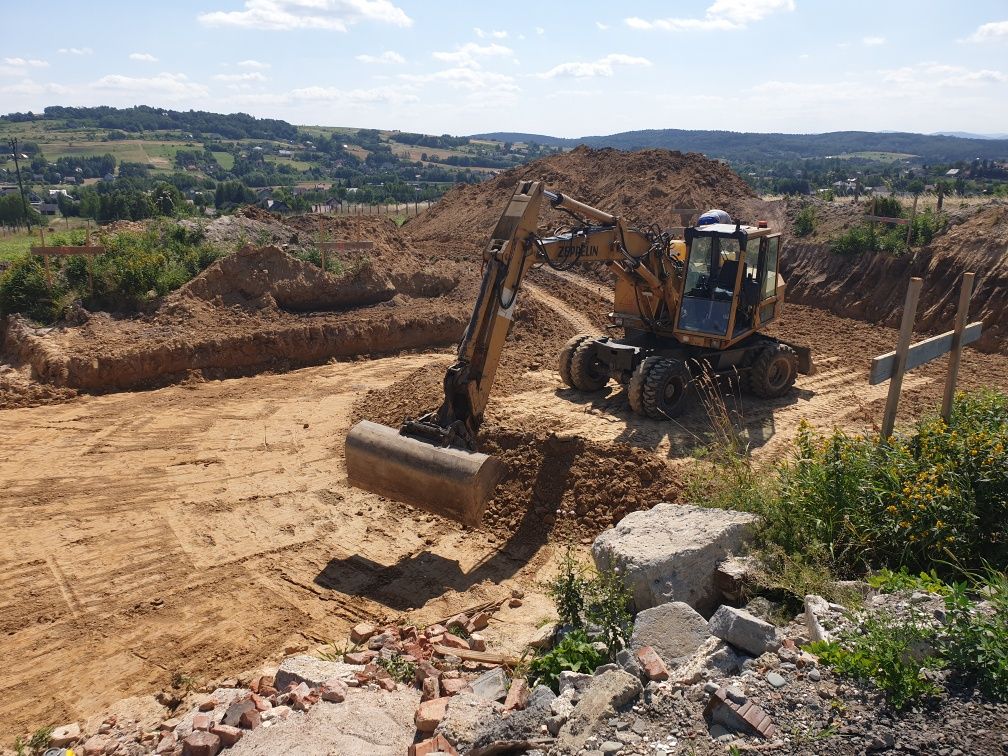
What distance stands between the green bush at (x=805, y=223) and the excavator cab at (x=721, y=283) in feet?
40.7

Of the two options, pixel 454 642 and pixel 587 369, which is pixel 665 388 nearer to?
pixel 587 369

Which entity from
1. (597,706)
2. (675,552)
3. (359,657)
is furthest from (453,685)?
(675,552)

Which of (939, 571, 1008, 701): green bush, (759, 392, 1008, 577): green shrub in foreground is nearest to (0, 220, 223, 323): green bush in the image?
(759, 392, 1008, 577): green shrub in foreground

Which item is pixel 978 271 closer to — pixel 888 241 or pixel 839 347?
pixel 888 241

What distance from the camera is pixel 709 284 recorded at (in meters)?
11.2

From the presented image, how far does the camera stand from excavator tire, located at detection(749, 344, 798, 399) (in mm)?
11758

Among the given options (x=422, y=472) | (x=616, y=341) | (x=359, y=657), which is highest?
(x=616, y=341)

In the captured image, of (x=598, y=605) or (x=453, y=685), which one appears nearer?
(x=453, y=685)

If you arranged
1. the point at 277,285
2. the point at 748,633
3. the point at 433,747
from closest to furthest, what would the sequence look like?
the point at 433,747
the point at 748,633
the point at 277,285

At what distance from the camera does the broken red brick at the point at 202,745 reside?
5059 mm

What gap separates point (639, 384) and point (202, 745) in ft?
23.2

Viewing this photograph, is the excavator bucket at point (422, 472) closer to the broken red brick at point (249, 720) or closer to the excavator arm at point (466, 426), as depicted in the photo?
the excavator arm at point (466, 426)

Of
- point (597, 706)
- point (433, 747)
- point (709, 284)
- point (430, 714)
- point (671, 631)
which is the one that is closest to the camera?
point (597, 706)

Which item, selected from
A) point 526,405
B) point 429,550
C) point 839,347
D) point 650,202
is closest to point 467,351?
point 429,550
